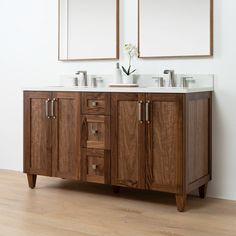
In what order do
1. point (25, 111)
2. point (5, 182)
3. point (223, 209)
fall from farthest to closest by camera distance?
point (5, 182) → point (25, 111) → point (223, 209)

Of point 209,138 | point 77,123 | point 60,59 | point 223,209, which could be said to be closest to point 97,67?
point 60,59

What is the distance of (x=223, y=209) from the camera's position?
3387 mm

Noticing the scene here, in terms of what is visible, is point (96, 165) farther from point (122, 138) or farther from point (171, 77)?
point (171, 77)

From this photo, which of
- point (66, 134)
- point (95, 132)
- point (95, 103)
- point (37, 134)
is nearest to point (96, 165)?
point (95, 132)

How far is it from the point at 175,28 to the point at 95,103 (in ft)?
2.62

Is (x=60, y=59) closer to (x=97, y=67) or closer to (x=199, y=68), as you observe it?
(x=97, y=67)

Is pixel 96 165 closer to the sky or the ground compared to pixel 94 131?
closer to the ground

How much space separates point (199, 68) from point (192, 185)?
86cm

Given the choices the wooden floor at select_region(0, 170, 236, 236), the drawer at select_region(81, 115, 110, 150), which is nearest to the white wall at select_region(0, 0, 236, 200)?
the wooden floor at select_region(0, 170, 236, 236)

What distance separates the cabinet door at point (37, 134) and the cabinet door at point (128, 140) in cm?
56

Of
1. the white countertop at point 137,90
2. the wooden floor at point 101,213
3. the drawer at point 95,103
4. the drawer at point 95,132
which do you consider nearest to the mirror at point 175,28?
the white countertop at point 137,90

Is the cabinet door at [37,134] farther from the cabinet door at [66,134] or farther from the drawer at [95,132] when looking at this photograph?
the drawer at [95,132]

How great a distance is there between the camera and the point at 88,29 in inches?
162

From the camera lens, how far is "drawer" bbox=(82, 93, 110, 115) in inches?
140
